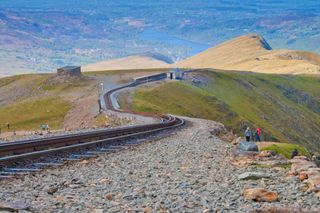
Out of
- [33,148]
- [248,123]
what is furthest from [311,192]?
[248,123]

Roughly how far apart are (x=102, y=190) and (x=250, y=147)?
35.1 ft

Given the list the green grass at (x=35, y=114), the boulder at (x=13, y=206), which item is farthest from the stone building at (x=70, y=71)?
the boulder at (x=13, y=206)

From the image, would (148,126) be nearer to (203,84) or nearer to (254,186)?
(254,186)

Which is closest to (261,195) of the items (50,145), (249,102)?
(50,145)

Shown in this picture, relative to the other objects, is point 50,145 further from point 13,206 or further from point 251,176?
point 13,206

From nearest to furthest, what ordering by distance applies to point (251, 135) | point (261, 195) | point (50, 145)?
point (261, 195)
point (50, 145)
point (251, 135)

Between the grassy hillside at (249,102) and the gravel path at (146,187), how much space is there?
2313 inches

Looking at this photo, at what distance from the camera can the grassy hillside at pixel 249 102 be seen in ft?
311

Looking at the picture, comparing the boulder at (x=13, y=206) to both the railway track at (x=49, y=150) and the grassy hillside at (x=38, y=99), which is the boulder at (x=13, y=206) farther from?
the grassy hillside at (x=38, y=99)

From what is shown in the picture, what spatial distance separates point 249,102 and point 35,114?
5388 cm

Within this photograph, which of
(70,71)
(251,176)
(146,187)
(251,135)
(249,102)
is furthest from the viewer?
(249,102)

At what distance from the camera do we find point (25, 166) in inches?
849

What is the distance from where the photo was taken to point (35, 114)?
89.1 meters

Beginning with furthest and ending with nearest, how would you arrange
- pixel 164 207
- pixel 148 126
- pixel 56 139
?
pixel 148 126 < pixel 56 139 < pixel 164 207
